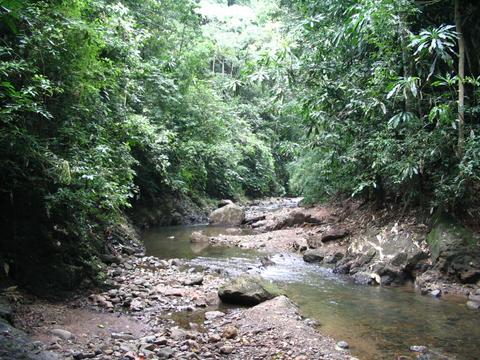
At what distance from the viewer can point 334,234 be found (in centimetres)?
1069

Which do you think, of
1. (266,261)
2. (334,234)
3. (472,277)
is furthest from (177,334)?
(334,234)

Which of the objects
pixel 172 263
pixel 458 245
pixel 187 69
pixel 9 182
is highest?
pixel 187 69

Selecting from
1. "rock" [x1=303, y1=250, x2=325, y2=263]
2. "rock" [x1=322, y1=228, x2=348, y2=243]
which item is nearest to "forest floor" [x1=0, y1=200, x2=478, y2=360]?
"rock" [x1=303, y1=250, x2=325, y2=263]

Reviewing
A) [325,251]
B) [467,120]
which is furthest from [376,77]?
[325,251]

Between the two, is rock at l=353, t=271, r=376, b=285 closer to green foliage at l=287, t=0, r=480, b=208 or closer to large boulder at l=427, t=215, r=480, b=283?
large boulder at l=427, t=215, r=480, b=283

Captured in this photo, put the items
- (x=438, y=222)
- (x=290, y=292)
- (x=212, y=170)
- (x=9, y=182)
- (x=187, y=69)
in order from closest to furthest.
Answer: (x=9, y=182) → (x=290, y=292) → (x=438, y=222) → (x=187, y=69) → (x=212, y=170)

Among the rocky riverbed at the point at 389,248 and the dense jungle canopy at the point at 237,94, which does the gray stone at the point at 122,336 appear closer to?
the dense jungle canopy at the point at 237,94

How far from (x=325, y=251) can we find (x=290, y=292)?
3.03m

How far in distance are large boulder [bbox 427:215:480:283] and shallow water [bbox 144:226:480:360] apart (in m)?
0.70

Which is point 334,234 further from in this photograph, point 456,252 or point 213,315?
point 213,315

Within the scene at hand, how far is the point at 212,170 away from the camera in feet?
66.3

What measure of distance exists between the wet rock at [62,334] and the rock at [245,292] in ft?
8.83

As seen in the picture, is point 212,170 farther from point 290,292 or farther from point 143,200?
point 290,292

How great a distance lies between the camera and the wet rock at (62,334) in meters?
4.41
